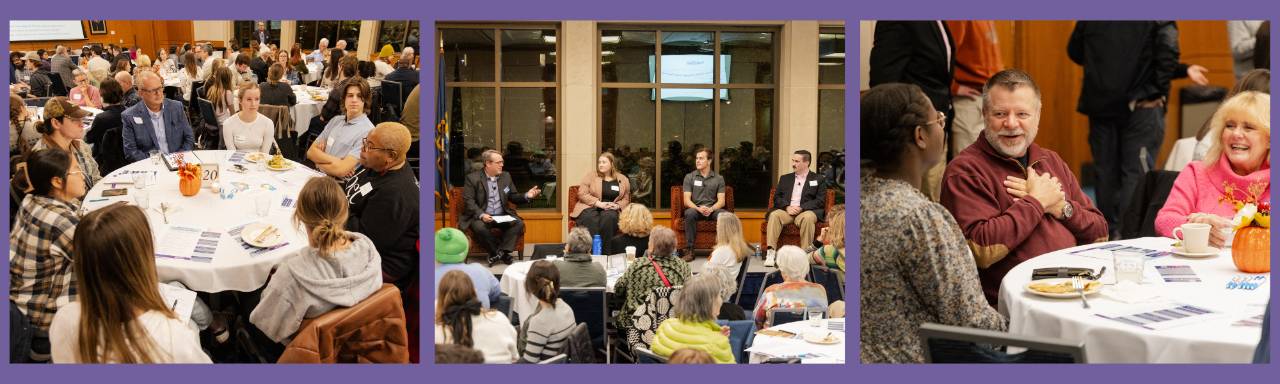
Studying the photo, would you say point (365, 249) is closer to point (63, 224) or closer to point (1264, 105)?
point (63, 224)

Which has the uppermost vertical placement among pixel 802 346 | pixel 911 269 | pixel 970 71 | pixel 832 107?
pixel 970 71

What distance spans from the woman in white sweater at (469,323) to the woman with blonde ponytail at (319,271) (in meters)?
0.27

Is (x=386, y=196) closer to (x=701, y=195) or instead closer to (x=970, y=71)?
(x=701, y=195)

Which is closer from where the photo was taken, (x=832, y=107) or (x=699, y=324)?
(x=832, y=107)

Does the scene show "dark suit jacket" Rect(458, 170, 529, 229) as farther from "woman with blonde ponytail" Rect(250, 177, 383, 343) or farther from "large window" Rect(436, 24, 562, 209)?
"woman with blonde ponytail" Rect(250, 177, 383, 343)

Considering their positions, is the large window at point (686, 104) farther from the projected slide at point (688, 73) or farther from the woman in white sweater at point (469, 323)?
the woman in white sweater at point (469, 323)

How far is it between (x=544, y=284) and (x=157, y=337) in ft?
4.66

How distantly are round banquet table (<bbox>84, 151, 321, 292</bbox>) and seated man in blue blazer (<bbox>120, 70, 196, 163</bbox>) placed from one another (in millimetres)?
61

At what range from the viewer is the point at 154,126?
4.78 meters

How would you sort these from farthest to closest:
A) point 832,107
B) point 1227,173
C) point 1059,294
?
point 1227,173 < point 832,107 < point 1059,294

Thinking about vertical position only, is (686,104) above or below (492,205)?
above

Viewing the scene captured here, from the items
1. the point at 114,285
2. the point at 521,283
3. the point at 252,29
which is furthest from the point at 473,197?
the point at 114,285

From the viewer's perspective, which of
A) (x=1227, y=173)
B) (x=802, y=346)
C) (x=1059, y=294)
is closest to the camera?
(x=1059, y=294)

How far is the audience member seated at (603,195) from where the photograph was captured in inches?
186
